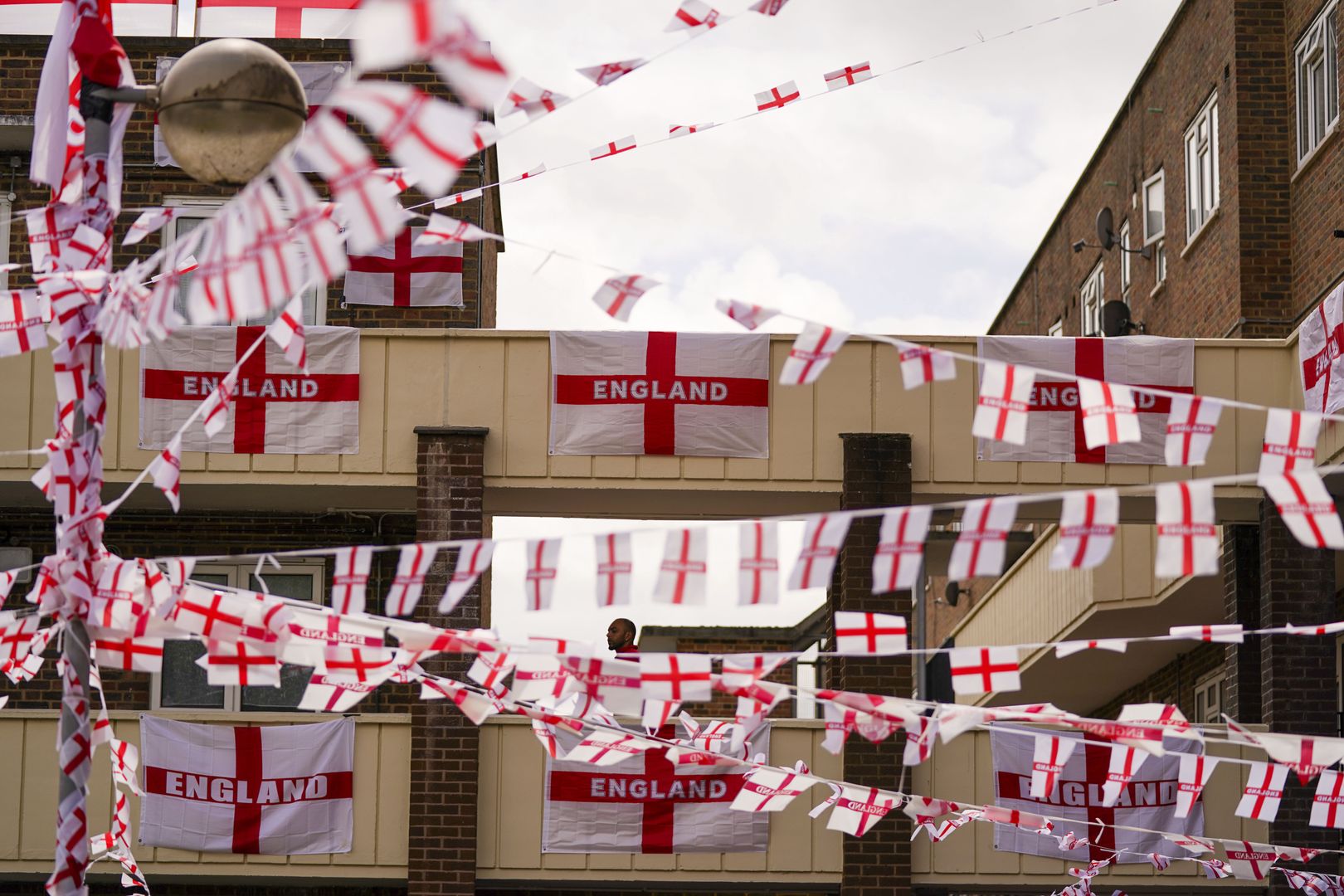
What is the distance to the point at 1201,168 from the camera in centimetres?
2342

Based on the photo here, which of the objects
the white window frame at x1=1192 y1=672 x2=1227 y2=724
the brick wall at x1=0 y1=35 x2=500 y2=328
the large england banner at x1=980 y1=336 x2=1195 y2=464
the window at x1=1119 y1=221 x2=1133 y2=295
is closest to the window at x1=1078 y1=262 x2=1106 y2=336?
the window at x1=1119 y1=221 x2=1133 y2=295

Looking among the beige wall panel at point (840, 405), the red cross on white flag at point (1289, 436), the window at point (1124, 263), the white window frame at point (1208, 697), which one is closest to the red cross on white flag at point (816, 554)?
the red cross on white flag at point (1289, 436)

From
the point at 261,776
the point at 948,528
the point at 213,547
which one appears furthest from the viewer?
the point at 948,528

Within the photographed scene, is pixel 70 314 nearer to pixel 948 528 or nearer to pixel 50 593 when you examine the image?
pixel 50 593

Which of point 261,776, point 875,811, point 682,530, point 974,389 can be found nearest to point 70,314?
point 682,530

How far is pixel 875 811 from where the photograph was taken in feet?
44.0

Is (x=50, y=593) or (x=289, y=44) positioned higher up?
(x=289, y=44)

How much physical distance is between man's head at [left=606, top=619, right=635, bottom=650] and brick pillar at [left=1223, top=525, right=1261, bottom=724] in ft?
19.4

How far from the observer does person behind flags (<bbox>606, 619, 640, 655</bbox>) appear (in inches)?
612

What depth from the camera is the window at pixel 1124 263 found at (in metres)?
27.3

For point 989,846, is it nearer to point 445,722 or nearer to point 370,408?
point 445,722

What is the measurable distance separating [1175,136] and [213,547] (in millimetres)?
12813

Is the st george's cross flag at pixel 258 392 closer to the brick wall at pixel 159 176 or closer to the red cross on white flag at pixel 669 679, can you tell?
the brick wall at pixel 159 176

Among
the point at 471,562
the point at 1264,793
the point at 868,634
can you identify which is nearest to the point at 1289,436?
the point at 868,634
